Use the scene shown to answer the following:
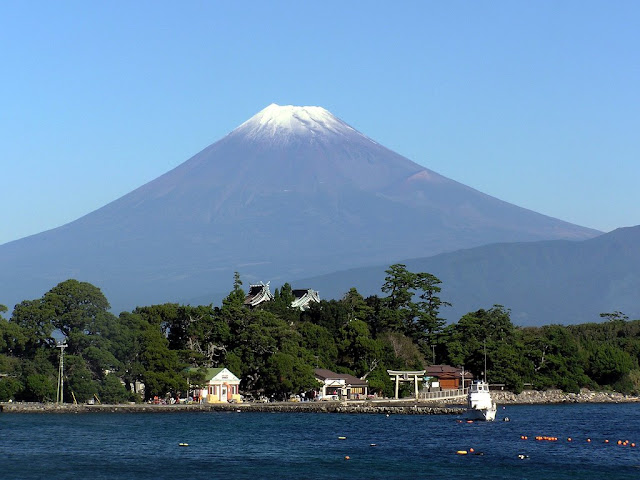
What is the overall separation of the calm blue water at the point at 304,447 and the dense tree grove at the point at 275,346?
638 cm

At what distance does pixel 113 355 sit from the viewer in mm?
90500

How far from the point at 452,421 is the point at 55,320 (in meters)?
33.1

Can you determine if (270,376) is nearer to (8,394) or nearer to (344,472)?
(8,394)

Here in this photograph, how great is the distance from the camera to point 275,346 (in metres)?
101

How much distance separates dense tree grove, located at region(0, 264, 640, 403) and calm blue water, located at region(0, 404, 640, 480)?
20.9 feet

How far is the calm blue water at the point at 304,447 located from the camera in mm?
53938

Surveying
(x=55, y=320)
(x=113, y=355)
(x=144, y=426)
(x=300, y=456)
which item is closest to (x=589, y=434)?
(x=300, y=456)

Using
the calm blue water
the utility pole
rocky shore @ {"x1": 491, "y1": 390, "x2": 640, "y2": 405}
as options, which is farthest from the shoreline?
the calm blue water

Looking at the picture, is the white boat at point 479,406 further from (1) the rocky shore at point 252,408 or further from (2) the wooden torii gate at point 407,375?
(2) the wooden torii gate at point 407,375

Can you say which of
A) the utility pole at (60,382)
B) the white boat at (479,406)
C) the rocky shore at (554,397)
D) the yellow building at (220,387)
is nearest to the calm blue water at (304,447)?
the white boat at (479,406)

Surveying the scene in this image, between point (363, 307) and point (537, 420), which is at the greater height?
point (363, 307)

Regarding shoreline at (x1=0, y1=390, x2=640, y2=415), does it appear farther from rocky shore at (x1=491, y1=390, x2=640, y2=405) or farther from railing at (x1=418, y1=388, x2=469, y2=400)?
rocky shore at (x1=491, y1=390, x2=640, y2=405)

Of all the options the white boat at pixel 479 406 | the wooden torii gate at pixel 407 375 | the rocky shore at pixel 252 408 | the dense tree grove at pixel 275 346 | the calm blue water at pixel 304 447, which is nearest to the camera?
the calm blue water at pixel 304 447

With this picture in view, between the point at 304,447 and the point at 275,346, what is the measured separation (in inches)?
1456
